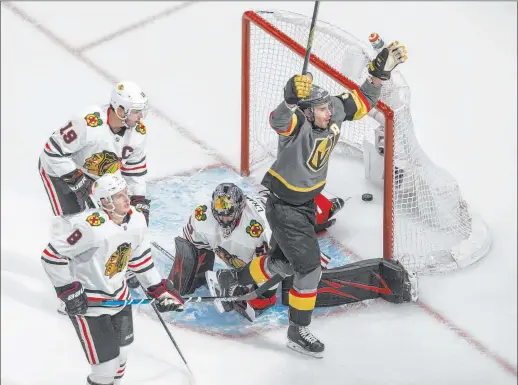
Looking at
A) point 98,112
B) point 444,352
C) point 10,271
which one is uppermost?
point 98,112

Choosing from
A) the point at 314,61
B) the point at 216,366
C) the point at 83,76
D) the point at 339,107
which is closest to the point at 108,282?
the point at 216,366

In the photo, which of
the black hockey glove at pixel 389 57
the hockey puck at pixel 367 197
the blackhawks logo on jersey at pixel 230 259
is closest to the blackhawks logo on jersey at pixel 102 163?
the blackhawks logo on jersey at pixel 230 259

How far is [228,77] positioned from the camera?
8.35 metres

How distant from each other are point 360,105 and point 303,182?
43cm

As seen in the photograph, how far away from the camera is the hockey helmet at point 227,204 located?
604 cm

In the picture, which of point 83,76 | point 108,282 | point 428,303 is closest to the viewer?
point 108,282

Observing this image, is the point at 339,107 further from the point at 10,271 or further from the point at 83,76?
the point at 83,76

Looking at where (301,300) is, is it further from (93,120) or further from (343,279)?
(93,120)

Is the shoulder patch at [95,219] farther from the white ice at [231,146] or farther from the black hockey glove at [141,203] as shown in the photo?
the white ice at [231,146]

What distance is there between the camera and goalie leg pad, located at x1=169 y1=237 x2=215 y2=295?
6.29 metres

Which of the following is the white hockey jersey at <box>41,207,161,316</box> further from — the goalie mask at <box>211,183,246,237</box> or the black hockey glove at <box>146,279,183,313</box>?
the goalie mask at <box>211,183,246,237</box>

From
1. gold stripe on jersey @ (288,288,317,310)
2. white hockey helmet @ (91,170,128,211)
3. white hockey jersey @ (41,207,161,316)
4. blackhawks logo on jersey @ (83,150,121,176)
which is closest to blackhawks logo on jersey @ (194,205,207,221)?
blackhawks logo on jersey @ (83,150,121,176)

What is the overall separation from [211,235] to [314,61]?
3.19ft

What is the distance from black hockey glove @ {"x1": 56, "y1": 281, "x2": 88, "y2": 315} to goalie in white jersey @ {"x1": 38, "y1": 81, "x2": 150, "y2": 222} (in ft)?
2.93
